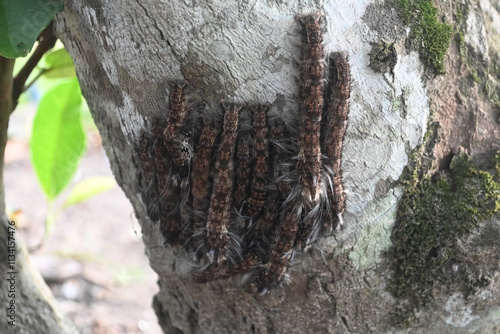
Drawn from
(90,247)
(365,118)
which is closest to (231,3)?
(365,118)

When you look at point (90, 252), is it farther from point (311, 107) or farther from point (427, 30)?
point (427, 30)

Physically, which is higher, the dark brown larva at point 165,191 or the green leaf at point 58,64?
→ the green leaf at point 58,64

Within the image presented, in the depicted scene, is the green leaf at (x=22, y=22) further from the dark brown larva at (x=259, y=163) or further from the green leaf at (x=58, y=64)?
the green leaf at (x=58, y=64)

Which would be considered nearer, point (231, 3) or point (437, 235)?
point (231, 3)

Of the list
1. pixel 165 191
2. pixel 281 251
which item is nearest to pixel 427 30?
pixel 281 251

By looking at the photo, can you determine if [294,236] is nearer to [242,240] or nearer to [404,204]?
[242,240]

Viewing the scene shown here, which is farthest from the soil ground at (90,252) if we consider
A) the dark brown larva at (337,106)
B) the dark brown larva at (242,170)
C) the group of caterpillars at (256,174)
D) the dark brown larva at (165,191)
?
the dark brown larva at (337,106)
